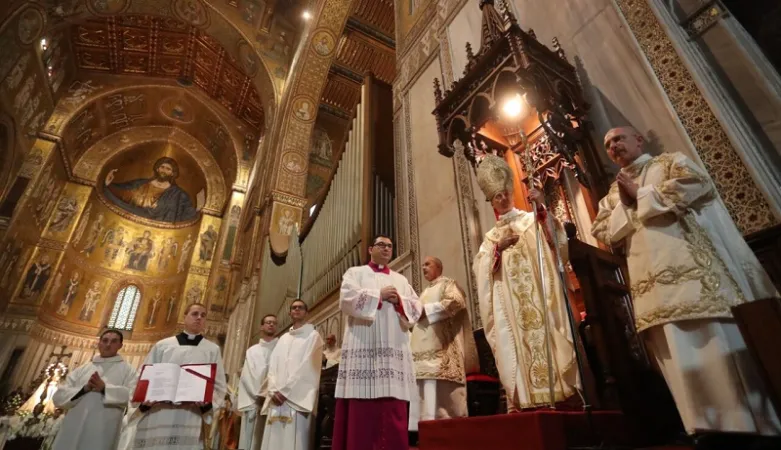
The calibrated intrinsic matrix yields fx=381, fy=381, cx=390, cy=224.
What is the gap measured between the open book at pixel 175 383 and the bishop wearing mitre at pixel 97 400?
1.13 meters

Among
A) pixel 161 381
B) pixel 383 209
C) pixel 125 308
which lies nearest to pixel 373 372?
pixel 161 381

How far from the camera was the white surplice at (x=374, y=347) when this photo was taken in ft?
6.44

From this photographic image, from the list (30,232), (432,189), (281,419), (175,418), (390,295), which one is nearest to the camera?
(390,295)

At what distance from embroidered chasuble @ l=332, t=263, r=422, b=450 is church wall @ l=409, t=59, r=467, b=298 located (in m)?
1.12

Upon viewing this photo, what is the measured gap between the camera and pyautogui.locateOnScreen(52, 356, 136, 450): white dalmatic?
3279 mm

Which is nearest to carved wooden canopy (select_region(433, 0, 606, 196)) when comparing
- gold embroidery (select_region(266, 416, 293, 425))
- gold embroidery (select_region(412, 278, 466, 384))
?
gold embroidery (select_region(412, 278, 466, 384))

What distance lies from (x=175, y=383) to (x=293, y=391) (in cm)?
97

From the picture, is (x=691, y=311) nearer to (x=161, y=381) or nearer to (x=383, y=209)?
(x=161, y=381)

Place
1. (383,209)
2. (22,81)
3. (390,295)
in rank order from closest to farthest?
1. (390,295)
2. (383,209)
3. (22,81)

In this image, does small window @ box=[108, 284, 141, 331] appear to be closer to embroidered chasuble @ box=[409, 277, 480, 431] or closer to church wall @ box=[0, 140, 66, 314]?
church wall @ box=[0, 140, 66, 314]

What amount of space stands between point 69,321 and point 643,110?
1768 cm

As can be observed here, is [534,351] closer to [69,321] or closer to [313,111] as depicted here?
[313,111]

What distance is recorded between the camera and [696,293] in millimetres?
1359

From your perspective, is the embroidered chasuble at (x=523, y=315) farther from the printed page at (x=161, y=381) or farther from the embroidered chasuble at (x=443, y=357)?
the printed page at (x=161, y=381)
